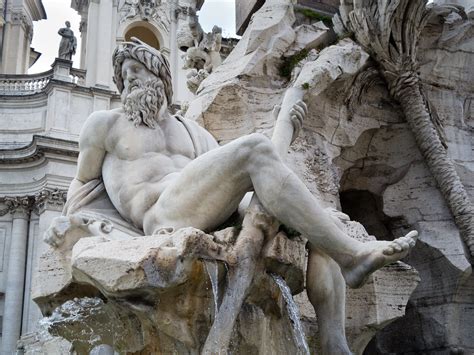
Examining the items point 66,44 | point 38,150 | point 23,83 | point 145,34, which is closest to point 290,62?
point 38,150

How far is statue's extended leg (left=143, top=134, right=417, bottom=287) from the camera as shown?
3.35 metres

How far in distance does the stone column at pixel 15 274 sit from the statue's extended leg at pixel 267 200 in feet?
52.1

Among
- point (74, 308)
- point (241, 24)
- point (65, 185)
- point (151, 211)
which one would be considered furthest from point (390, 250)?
point (65, 185)

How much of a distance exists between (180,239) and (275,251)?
56 centimetres

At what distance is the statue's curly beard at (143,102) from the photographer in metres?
4.07

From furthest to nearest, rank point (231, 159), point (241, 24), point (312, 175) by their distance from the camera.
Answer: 1. point (241, 24)
2. point (312, 175)
3. point (231, 159)

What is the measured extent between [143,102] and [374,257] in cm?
165

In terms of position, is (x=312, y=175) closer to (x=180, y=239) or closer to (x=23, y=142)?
(x=180, y=239)

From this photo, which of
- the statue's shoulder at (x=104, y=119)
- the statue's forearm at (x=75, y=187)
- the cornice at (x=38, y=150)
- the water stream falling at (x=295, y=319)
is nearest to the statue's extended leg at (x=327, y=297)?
the water stream falling at (x=295, y=319)

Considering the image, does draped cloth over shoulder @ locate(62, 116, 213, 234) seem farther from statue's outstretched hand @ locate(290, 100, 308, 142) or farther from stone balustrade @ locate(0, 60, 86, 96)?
stone balustrade @ locate(0, 60, 86, 96)

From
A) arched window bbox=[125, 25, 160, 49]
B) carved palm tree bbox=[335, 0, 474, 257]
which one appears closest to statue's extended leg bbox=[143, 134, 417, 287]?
carved palm tree bbox=[335, 0, 474, 257]

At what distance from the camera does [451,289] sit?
539 cm

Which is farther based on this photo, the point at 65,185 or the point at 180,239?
the point at 65,185

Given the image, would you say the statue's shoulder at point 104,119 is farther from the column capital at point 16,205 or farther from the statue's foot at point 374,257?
the column capital at point 16,205
